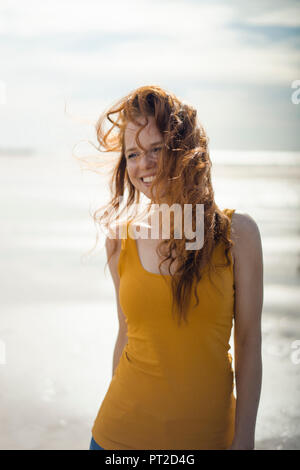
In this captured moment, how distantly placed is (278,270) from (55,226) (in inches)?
191

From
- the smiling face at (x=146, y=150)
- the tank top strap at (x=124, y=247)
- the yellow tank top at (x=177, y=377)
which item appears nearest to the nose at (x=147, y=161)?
the smiling face at (x=146, y=150)

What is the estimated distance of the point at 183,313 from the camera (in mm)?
1731

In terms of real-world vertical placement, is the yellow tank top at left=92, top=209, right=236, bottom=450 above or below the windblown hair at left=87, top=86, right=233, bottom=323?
below

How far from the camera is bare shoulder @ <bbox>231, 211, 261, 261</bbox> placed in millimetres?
1769

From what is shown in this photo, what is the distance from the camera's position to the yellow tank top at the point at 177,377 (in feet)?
5.64

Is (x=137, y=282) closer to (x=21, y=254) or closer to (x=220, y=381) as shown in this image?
(x=220, y=381)

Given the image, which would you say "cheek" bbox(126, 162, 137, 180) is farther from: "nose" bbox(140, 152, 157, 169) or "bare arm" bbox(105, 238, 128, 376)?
"bare arm" bbox(105, 238, 128, 376)

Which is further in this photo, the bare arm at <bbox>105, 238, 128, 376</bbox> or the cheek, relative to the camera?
the bare arm at <bbox>105, 238, 128, 376</bbox>

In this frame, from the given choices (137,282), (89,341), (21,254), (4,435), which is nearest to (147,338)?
(137,282)

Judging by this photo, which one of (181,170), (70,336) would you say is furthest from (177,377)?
(70,336)

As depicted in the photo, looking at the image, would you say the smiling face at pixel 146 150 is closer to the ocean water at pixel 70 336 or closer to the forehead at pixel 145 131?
the forehead at pixel 145 131

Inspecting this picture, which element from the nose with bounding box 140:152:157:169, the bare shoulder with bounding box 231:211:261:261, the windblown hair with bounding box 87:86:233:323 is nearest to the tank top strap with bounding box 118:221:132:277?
the windblown hair with bounding box 87:86:233:323

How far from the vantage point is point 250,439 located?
1766mm

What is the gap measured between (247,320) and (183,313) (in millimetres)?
237
